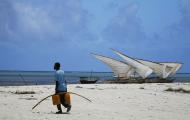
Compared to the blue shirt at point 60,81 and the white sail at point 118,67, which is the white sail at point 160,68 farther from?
the blue shirt at point 60,81

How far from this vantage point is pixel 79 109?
18.1 meters

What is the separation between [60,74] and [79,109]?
8.75ft

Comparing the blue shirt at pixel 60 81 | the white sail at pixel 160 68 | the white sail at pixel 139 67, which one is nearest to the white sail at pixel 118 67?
the white sail at pixel 139 67

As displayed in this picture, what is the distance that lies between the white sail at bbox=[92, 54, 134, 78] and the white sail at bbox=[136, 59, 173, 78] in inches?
234

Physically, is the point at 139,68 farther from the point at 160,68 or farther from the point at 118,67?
the point at 160,68

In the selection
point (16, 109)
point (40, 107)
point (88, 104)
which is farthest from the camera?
point (88, 104)

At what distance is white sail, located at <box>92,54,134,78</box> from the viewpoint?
71.5 m

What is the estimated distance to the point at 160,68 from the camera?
77.1 m

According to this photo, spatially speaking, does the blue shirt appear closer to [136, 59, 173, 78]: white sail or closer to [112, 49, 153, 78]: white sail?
[112, 49, 153, 78]: white sail

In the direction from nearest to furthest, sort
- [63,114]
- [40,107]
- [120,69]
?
[63,114] < [40,107] < [120,69]

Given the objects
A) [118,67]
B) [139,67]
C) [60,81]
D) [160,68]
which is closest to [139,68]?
[139,67]

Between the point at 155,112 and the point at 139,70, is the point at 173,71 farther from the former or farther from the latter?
the point at 155,112

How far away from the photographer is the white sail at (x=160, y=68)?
248 ft

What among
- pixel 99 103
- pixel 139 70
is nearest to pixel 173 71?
pixel 139 70
